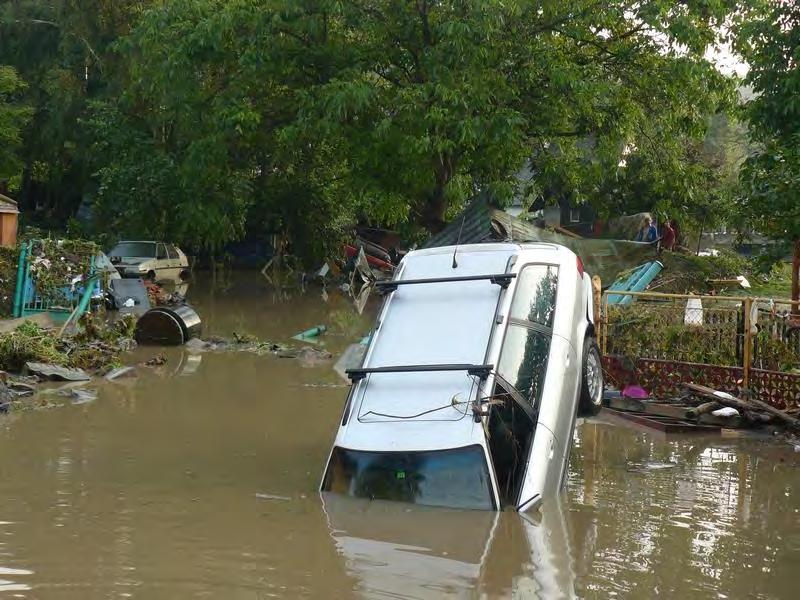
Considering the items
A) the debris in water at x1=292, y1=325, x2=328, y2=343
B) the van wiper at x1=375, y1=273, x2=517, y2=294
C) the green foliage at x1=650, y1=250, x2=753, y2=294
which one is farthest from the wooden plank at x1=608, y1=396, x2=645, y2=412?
the green foliage at x1=650, y1=250, x2=753, y2=294

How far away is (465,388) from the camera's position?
7.26 metres

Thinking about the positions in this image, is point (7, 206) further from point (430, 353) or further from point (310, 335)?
point (430, 353)

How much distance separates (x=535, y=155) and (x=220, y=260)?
17060mm

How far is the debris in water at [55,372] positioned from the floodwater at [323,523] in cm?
178

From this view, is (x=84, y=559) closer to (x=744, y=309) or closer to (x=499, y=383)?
(x=499, y=383)

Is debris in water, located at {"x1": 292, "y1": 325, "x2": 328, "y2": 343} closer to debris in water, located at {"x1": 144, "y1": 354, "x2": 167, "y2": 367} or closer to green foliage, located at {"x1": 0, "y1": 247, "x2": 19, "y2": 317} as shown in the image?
debris in water, located at {"x1": 144, "y1": 354, "x2": 167, "y2": 367}

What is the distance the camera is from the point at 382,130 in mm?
20562

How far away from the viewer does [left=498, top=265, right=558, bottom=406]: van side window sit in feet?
24.9

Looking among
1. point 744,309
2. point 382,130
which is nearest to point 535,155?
point 382,130

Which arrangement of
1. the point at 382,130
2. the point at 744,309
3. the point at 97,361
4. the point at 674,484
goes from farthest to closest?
1. the point at 382,130
2. the point at 97,361
3. the point at 744,309
4. the point at 674,484

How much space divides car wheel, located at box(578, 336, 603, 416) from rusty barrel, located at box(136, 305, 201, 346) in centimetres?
984

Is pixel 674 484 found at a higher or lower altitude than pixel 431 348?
lower

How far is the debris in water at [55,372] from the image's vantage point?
13234 mm

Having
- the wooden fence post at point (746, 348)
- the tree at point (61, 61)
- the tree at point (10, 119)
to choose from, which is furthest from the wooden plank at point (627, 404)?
the tree at point (10, 119)
